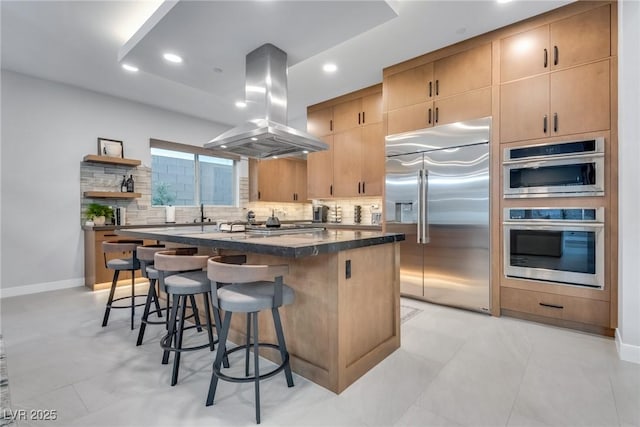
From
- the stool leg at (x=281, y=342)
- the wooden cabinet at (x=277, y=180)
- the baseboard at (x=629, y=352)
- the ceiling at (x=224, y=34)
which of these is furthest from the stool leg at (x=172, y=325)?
the wooden cabinet at (x=277, y=180)

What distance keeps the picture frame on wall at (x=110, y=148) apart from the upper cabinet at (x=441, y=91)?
13.4 ft

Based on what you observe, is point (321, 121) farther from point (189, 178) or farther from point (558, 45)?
point (558, 45)

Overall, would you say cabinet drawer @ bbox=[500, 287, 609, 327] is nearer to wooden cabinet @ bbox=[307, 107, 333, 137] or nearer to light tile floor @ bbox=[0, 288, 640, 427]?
light tile floor @ bbox=[0, 288, 640, 427]

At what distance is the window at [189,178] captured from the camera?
541cm

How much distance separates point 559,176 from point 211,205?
543cm

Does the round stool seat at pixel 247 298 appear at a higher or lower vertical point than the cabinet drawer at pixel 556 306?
higher

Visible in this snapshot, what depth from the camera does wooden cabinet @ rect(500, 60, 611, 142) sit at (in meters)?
2.57

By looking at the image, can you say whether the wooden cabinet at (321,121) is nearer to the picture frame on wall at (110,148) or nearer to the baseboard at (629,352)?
the picture frame on wall at (110,148)

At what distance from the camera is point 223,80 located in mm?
3514

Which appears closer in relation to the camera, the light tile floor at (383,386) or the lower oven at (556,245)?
the light tile floor at (383,386)

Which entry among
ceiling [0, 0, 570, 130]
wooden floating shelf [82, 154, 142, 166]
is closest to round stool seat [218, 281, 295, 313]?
ceiling [0, 0, 570, 130]

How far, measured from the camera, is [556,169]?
274 centimetres

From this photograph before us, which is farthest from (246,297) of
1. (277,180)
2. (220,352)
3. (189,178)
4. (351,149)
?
(277,180)

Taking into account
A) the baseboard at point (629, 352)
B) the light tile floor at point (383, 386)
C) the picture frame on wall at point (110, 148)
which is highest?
the picture frame on wall at point (110, 148)
